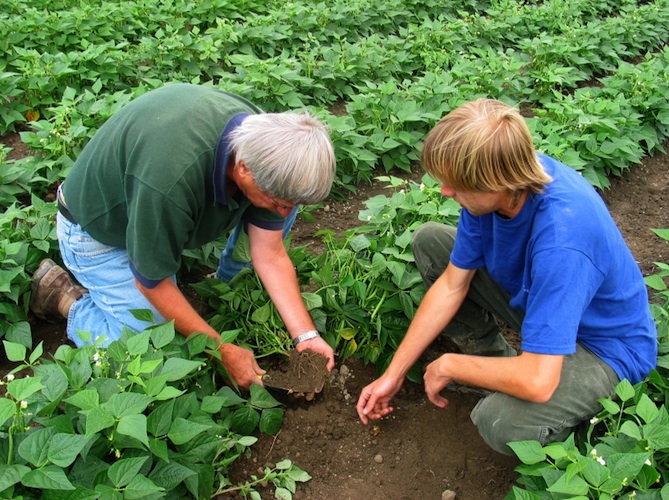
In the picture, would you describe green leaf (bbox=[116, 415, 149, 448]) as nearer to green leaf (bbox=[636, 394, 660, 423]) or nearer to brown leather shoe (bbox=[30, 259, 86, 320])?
brown leather shoe (bbox=[30, 259, 86, 320])

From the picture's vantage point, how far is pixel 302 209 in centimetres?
359

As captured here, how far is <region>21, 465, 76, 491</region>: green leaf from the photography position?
163cm

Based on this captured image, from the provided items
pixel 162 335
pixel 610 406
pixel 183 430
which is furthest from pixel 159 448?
pixel 610 406

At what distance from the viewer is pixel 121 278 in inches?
103

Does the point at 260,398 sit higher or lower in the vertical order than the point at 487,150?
lower

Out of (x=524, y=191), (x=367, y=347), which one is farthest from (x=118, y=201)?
(x=524, y=191)

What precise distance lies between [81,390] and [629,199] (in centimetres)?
363

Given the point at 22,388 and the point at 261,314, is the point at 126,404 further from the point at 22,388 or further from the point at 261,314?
the point at 261,314

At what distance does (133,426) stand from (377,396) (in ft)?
3.04

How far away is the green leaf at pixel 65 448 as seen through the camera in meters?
1.66

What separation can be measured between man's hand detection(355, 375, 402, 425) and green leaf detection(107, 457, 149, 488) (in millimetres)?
883

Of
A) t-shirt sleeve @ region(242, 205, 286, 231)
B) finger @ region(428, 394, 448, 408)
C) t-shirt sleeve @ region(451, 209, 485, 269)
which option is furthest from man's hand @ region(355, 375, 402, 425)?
t-shirt sleeve @ region(242, 205, 286, 231)

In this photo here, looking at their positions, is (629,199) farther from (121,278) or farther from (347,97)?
(121,278)

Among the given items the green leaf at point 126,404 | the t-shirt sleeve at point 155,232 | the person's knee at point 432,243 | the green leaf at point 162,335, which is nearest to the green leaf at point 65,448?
the green leaf at point 126,404
